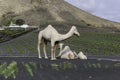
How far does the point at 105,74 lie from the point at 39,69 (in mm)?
3591

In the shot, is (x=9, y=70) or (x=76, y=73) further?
(x=76, y=73)

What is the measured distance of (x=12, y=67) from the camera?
20.4 m

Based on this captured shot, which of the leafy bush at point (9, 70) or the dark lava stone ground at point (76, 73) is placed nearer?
the leafy bush at point (9, 70)

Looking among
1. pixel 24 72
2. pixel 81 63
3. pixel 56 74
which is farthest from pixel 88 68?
pixel 24 72

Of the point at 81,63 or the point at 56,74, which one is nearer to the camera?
the point at 56,74

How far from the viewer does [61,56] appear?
93.7 feet

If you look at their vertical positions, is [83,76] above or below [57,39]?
below

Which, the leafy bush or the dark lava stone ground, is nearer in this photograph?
the leafy bush

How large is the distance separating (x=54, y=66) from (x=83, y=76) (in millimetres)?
1876

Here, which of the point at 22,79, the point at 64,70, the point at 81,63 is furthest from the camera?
the point at 81,63

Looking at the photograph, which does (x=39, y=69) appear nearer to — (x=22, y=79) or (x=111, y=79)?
(x=22, y=79)

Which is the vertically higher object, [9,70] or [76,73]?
[9,70]

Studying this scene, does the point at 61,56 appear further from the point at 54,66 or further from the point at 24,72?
the point at 24,72

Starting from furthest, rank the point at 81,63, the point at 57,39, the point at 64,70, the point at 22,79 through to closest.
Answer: the point at 57,39 < the point at 81,63 < the point at 64,70 < the point at 22,79
